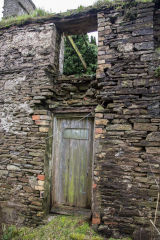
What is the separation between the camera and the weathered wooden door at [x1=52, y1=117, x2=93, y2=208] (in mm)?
3521

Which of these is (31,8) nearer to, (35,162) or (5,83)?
(5,83)

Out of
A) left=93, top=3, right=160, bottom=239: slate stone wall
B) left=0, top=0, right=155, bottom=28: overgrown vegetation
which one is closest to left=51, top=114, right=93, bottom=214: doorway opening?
left=93, top=3, right=160, bottom=239: slate stone wall

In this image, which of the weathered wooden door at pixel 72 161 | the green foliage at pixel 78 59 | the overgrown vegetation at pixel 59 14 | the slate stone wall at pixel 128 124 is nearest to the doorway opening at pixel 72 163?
the weathered wooden door at pixel 72 161

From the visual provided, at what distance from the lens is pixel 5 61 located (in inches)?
154

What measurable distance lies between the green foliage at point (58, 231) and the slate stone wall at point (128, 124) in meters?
0.26

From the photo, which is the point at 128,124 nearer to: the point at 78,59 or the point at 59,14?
the point at 59,14

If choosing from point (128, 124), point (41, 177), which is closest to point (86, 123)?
point (128, 124)

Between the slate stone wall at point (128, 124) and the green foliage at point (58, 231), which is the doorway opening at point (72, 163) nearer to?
the green foliage at point (58, 231)

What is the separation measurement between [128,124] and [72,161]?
1.54 m

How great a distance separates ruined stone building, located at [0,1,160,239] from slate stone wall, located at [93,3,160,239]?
2cm

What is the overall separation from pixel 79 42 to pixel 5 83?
678 cm

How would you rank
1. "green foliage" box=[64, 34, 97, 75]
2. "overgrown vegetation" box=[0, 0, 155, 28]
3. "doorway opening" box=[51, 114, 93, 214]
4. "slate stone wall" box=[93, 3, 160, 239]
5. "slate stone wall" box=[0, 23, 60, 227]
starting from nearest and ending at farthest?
"slate stone wall" box=[93, 3, 160, 239] → "overgrown vegetation" box=[0, 0, 155, 28] → "slate stone wall" box=[0, 23, 60, 227] → "doorway opening" box=[51, 114, 93, 214] → "green foliage" box=[64, 34, 97, 75]

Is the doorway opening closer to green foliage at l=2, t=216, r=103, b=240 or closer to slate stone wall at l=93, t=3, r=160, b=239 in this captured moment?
green foliage at l=2, t=216, r=103, b=240

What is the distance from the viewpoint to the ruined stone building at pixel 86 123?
2754 mm
